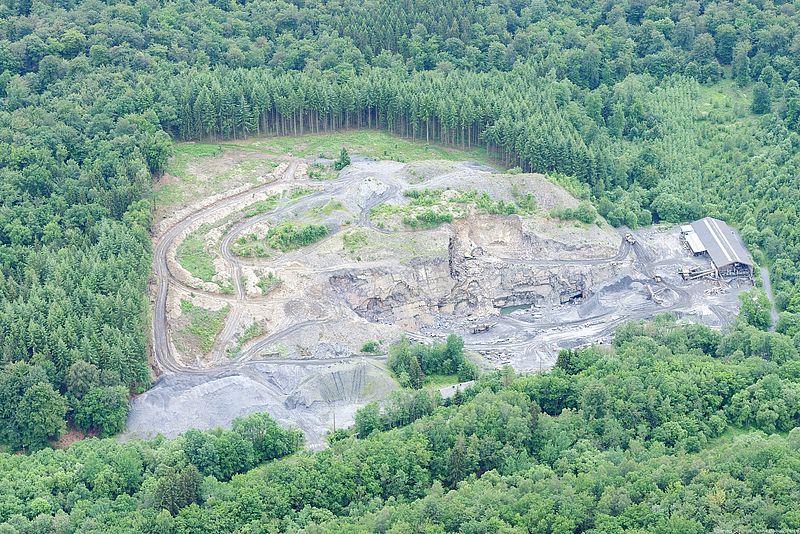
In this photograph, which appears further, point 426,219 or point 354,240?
point 426,219

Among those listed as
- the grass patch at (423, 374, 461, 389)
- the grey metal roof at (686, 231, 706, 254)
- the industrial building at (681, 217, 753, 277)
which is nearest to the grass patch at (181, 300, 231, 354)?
→ the grass patch at (423, 374, 461, 389)

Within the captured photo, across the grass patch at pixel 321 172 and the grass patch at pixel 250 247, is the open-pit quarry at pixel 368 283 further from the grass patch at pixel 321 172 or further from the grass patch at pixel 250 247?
the grass patch at pixel 321 172

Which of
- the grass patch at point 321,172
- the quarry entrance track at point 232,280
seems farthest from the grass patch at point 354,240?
the grass patch at point 321,172

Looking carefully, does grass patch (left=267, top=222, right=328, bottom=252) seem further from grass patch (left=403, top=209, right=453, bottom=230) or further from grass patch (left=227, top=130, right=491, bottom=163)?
grass patch (left=227, top=130, right=491, bottom=163)

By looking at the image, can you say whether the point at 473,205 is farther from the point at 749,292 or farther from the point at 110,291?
the point at 110,291

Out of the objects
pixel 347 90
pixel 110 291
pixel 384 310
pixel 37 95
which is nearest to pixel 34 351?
pixel 110 291

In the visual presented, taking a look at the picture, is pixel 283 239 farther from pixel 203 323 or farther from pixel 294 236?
pixel 203 323

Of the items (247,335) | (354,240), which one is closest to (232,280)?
(247,335)
